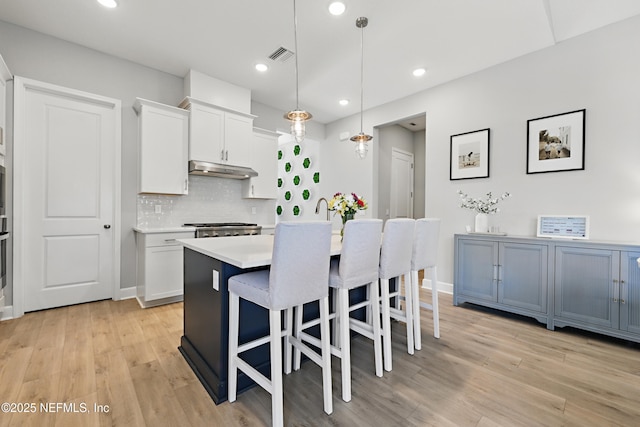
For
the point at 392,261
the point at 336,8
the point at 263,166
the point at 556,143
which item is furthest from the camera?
the point at 263,166

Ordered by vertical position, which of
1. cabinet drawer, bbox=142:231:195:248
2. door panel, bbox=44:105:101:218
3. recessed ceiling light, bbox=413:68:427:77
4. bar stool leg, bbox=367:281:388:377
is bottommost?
bar stool leg, bbox=367:281:388:377

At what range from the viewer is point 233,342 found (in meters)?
1.61

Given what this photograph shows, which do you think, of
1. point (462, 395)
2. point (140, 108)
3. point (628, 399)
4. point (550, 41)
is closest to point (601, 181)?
point (550, 41)

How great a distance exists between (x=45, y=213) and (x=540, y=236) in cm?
528

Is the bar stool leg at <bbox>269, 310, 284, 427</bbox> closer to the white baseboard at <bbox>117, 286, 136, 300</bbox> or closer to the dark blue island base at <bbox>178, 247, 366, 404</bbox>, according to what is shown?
the dark blue island base at <bbox>178, 247, 366, 404</bbox>

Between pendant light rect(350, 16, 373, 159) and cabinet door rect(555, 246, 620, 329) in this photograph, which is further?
pendant light rect(350, 16, 373, 159)

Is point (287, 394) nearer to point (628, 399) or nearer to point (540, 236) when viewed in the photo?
point (628, 399)

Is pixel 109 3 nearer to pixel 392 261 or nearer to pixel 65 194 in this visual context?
pixel 65 194

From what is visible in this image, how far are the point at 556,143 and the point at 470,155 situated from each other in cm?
88

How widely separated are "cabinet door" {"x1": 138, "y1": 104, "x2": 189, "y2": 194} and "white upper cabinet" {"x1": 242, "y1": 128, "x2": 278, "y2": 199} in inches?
39.6

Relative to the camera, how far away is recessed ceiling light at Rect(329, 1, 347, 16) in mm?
2443

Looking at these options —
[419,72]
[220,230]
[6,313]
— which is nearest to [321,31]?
[419,72]

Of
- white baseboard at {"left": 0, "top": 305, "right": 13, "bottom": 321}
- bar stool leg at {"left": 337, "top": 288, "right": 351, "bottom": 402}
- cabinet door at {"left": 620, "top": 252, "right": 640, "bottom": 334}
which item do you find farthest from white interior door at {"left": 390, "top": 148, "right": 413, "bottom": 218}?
white baseboard at {"left": 0, "top": 305, "right": 13, "bottom": 321}

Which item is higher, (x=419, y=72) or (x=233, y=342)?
(x=419, y=72)
